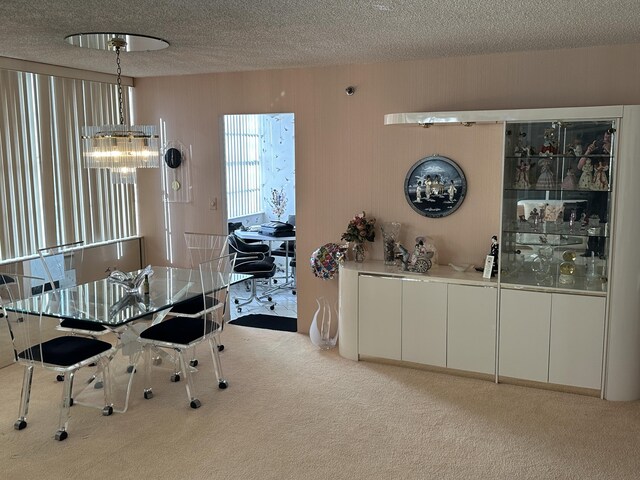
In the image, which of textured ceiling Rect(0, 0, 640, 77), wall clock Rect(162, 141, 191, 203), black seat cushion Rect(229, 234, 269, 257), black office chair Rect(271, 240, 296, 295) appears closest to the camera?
textured ceiling Rect(0, 0, 640, 77)

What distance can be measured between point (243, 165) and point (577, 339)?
549cm

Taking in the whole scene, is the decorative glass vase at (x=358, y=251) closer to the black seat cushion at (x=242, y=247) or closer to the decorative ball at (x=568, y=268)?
the decorative ball at (x=568, y=268)

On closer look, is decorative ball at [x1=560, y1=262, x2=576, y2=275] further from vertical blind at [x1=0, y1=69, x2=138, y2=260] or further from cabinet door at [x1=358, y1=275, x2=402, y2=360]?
vertical blind at [x1=0, y1=69, x2=138, y2=260]

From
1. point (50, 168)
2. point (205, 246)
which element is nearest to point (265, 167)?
point (205, 246)

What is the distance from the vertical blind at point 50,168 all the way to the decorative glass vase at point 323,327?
234 centimetres

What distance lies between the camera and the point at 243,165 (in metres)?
8.64

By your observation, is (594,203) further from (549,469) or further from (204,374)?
(204,374)

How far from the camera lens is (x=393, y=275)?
4.90 meters

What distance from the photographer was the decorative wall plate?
16.3 feet

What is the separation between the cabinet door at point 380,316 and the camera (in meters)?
4.92

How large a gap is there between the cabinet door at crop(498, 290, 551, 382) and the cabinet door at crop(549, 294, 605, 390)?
0.06 meters

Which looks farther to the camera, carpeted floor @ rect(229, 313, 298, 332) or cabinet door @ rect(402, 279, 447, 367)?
carpeted floor @ rect(229, 313, 298, 332)

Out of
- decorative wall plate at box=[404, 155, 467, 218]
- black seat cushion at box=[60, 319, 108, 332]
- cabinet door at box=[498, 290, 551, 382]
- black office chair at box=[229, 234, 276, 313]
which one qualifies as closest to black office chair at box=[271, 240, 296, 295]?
black office chair at box=[229, 234, 276, 313]

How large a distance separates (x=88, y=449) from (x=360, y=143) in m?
3.21
